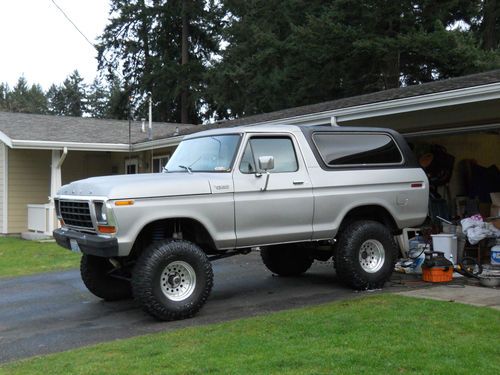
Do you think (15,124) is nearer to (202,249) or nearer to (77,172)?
(77,172)

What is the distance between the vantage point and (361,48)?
24.2 meters

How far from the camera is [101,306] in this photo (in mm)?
8031

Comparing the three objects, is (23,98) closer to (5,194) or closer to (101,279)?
(5,194)

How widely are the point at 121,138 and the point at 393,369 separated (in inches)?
669

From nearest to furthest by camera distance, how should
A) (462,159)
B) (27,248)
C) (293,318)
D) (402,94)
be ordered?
1. (293,318)
2. (402,94)
3. (462,159)
4. (27,248)

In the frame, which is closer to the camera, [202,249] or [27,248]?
[202,249]

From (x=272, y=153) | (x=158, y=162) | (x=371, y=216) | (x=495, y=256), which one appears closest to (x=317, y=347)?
(x=272, y=153)

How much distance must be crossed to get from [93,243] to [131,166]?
14.7 meters

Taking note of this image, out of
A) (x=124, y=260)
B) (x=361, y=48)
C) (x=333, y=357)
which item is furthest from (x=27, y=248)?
(x=361, y=48)

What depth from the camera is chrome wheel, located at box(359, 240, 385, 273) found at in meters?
8.28

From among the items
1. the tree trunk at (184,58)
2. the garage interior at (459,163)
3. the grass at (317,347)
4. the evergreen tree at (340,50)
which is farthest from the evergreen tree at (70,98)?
the grass at (317,347)

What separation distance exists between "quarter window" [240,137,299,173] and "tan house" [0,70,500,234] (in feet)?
9.52

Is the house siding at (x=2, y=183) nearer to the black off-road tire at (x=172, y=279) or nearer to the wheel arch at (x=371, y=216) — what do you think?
the black off-road tire at (x=172, y=279)

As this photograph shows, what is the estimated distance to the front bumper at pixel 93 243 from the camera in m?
6.43
